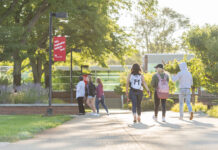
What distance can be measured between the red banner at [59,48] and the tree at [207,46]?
23.2 ft

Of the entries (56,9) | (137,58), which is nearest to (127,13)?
(56,9)

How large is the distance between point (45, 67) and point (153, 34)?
87.6 ft

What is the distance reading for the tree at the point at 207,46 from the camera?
727 inches

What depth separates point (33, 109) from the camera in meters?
20.6

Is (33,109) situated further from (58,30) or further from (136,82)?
(58,30)

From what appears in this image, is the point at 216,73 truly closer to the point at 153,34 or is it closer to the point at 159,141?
the point at 159,141

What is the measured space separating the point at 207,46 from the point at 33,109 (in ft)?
29.2

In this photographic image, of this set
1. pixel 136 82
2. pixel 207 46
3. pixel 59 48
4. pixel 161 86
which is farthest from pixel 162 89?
pixel 59 48

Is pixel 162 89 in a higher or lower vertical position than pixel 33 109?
higher

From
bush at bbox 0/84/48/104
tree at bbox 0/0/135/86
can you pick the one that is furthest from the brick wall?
tree at bbox 0/0/135/86

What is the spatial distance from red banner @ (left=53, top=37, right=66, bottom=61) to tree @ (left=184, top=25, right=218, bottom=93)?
7.07 meters

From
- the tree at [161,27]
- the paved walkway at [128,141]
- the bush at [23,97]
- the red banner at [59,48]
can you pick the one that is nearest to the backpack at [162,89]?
the paved walkway at [128,141]

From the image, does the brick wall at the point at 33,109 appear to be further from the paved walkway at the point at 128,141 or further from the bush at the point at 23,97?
the paved walkway at the point at 128,141

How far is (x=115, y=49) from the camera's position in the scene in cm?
3147
